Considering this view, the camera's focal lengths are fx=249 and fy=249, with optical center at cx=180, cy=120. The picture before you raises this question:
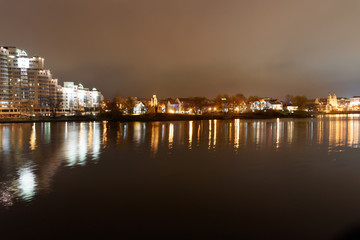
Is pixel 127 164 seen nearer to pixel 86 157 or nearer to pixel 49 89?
pixel 86 157

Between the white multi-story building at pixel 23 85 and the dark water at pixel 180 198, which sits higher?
the white multi-story building at pixel 23 85

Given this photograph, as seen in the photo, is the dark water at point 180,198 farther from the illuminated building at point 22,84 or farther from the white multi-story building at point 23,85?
the illuminated building at point 22,84

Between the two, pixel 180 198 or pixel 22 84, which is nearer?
pixel 180 198

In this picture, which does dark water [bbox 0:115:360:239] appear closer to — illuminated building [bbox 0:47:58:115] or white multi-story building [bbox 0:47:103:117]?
white multi-story building [bbox 0:47:103:117]

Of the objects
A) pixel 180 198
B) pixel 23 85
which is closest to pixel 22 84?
pixel 23 85

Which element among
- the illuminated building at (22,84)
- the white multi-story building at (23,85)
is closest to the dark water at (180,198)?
the white multi-story building at (23,85)

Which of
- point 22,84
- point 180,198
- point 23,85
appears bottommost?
point 180,198

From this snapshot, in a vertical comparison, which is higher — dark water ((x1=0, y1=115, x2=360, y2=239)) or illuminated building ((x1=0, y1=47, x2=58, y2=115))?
illuminated building ((x1=0, y1=47, x2=58, y2=115))

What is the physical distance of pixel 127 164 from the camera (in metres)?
17.0

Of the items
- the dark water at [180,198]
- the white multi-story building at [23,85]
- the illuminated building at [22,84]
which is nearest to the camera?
the dark water at [180,198]

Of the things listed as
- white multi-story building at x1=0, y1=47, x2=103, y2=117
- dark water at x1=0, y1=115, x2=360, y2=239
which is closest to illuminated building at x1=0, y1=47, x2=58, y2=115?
white multi-story building at x1=0, y1=47, x2=103, y2=117

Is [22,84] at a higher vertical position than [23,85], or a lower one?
higher

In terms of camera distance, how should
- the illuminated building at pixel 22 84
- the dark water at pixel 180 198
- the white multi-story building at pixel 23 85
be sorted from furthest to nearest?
the illuminated building at pixel 22 84 < the white multi-story building at pixel 23 85 < the dark water at pixel 180 198

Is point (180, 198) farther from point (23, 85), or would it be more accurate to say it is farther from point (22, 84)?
point (22, 84)
